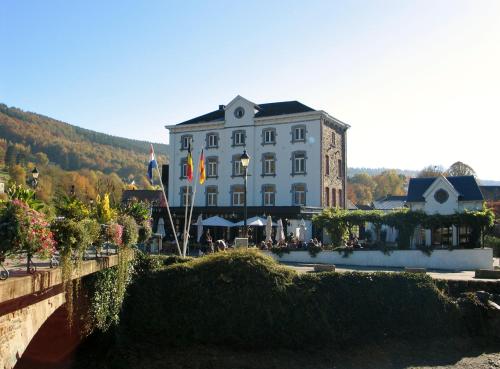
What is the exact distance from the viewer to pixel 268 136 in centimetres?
4231

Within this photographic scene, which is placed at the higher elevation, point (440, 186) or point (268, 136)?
point (268, 136)

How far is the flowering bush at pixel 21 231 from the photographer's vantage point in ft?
23.9

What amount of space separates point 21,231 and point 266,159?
35277 mm

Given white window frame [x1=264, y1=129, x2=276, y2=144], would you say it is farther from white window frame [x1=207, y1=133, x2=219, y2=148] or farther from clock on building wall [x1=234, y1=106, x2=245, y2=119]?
white window frame [x1=207, y1=133, x2=219, y2=148]

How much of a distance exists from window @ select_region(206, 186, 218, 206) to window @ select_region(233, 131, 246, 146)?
175 inches

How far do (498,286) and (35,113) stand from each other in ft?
407

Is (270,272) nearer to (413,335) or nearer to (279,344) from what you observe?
(279,344)

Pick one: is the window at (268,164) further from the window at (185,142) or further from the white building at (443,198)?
the white building at (443,198)

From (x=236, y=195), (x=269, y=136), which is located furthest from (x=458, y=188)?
(x=236, y=195)

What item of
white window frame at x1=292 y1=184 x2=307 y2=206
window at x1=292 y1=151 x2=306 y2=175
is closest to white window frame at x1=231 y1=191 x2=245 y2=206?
white window frame at x1=292 y1=184 x2=307 y2=206

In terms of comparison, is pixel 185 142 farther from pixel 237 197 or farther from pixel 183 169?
pixel 237 197

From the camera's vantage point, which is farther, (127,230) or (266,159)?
(266,159)

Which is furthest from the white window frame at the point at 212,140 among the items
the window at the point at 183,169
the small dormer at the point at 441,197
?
the small dormer at the point at 441,197

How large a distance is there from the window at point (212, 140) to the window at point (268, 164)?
498 cm
